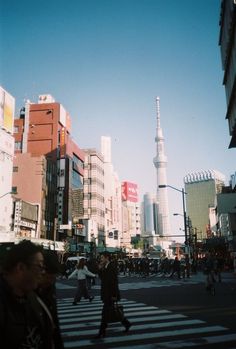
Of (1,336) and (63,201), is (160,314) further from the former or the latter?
(63,201)

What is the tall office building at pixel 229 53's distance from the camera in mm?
31641

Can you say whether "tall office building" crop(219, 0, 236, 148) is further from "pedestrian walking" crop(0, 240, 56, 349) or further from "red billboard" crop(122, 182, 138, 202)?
"red billboard" crop(122, 182, 138, 202)

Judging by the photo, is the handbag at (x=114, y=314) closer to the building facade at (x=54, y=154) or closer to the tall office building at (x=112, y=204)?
the building facade at (x=54, y=154)

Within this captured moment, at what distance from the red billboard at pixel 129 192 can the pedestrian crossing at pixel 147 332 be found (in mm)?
143210

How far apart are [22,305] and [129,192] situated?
156673mm

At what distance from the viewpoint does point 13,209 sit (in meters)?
53.3

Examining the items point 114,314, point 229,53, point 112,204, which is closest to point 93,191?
point 112,204

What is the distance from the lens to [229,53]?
34719 mm

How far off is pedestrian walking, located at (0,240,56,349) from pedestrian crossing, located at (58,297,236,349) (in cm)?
501

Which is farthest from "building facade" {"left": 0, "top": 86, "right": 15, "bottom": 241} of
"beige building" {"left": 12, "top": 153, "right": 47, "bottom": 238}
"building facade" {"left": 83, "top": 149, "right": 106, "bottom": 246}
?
"building facade" {"left": 83, "top": 149, "right": 106, "bottom": 246}

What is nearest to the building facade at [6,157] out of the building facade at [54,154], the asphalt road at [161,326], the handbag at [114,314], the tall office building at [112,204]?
the building facade at [54,154]

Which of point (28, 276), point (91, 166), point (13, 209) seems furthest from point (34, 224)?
point (28, 276)

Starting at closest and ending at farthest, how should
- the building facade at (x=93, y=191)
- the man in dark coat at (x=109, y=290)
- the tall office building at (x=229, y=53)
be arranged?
the man in dark coat at (x=109, y=290) < the tall office building at (x=229, y=53) < the building facade at (x=93, y=191)

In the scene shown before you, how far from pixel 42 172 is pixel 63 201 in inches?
271
